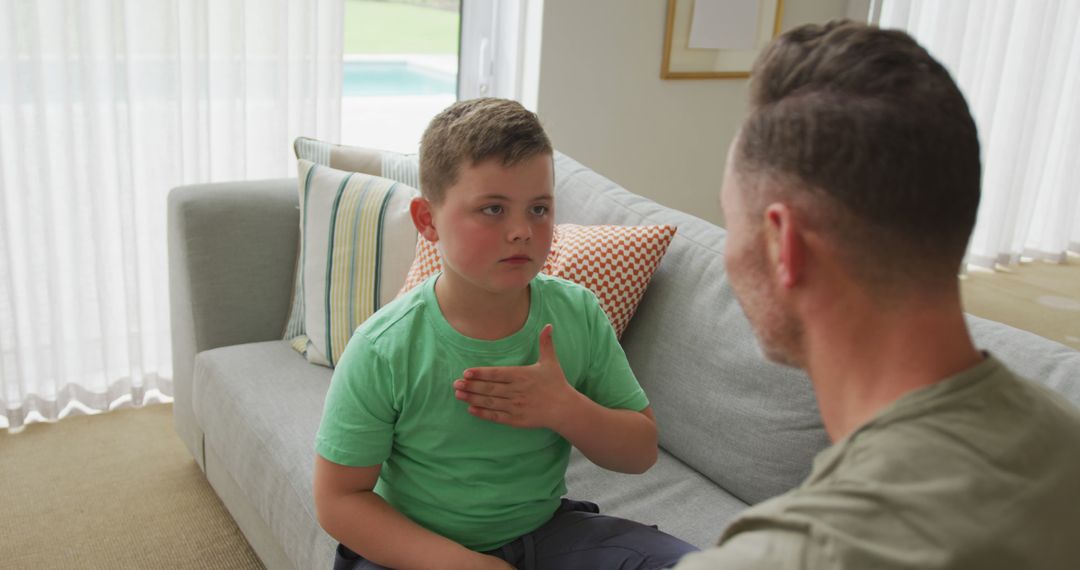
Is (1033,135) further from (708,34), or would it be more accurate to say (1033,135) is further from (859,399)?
(859,399)

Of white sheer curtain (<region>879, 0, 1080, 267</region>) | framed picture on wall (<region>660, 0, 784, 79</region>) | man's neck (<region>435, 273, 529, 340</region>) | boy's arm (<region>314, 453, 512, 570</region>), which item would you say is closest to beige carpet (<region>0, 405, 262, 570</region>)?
boy's arm (<region>314, 453, 512, 570</region>)

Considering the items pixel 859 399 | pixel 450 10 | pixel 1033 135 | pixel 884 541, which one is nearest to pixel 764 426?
pixel 859 399

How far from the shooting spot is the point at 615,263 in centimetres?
201

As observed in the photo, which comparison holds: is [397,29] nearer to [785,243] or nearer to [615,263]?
[615,263]

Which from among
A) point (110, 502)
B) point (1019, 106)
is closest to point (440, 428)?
point (110, 502)

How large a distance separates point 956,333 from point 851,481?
0.17 meters

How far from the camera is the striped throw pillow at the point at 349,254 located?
2.31m

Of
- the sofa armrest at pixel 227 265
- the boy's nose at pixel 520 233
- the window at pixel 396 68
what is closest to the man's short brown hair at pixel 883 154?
the boy's nose at pixel 520 233

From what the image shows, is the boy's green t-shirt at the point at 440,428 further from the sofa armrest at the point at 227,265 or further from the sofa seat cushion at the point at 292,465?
the sofa armrest at the point at 227,265

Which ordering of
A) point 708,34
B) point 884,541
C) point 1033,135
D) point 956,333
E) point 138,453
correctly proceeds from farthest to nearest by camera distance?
1. point 1033,135
2. point 708,34
3. point 138,453
4. point 956,333
5. point 884,541

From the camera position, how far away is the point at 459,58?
357 centimetres

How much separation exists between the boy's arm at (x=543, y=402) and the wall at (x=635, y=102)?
2.13m

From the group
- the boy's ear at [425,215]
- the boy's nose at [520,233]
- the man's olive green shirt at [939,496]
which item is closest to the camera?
the man's olive green shirt at [939,496]

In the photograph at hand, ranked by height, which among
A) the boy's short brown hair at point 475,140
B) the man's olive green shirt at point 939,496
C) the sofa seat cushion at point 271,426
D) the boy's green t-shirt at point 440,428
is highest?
the boy's short brown hair at point 475,140
